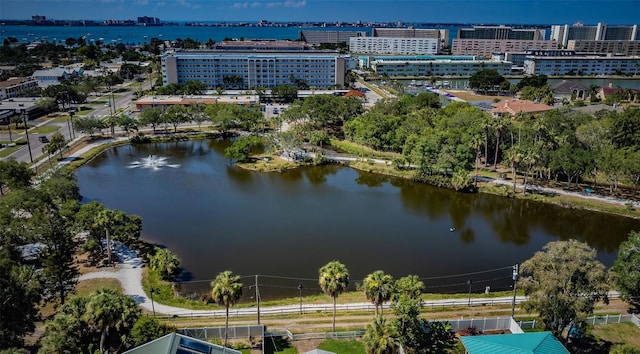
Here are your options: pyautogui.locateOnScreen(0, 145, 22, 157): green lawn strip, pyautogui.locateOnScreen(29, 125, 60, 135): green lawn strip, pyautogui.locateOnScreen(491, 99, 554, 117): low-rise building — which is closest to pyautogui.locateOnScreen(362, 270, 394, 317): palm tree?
pyautogui.locateOnScreen(0, 145, 22, 157): green lawn strip

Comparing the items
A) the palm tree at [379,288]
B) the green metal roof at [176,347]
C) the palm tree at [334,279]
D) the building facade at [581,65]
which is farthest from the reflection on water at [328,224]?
the building facade at [581,65]

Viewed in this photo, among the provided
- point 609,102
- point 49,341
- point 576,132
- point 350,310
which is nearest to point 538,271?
point 350,310

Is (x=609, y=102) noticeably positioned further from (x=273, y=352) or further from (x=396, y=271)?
(x=273, y=352)

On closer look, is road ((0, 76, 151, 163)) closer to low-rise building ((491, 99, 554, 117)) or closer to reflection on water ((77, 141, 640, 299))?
reflection on water ((77, 141, 640, 299))

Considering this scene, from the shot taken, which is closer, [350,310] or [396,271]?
[350,310]

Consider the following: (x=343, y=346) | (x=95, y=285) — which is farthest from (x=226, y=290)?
(x=95, y=285)

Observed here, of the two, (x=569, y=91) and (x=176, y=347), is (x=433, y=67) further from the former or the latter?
(x=176, y=347)
